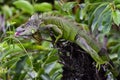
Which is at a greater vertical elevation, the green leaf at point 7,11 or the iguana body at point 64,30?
the iguana body at point 64,30

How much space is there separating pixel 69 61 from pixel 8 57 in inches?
9.9

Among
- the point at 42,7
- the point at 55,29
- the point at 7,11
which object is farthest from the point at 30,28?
the point at 7,11

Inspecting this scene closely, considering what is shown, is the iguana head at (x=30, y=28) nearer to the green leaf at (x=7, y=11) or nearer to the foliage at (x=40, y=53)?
the foliage at (x=40, y=53)

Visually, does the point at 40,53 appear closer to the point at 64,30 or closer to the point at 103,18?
the point at 64,30

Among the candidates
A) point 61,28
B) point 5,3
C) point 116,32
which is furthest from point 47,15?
point 5,3

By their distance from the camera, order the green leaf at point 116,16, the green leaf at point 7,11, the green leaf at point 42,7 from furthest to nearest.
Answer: the green leaf at point 7,11, the green leaf at point 42,7, the green leaf at point 116,16

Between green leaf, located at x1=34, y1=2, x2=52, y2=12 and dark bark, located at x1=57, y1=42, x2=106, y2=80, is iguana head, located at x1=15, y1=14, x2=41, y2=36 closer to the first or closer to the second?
dark bark, located at x1=57, y1=42, x2=106, y2=80

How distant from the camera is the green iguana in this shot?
119 centimetres

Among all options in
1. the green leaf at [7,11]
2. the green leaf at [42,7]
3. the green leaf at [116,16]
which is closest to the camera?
the green leaf at [116,16]

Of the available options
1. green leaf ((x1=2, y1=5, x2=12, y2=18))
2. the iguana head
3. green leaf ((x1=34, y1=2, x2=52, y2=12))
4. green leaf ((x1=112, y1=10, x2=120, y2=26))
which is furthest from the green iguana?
green leaf ((x1=2, y1=5, x2=12, y2=18))

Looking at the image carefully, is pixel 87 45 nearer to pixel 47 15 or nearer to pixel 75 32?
pixel 75 32

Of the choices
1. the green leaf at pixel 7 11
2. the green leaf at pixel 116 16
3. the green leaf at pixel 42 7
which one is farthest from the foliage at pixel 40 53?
the green leaf at pixel 7 11

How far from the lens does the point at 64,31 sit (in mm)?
1226

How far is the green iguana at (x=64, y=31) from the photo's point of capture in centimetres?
119
